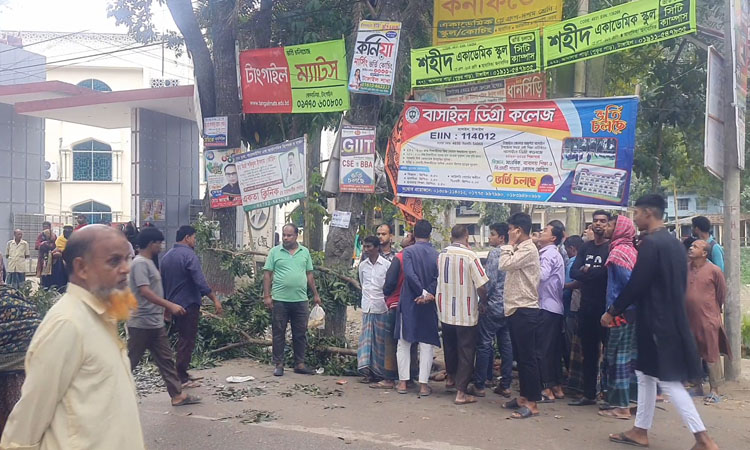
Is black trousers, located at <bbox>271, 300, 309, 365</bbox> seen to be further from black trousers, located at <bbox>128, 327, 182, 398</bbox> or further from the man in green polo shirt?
black trousers, located at <bbox>128, 327, 182, 398</bbox>

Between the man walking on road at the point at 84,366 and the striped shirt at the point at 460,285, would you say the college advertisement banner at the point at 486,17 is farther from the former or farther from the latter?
the man walking on road at the point at 84,366

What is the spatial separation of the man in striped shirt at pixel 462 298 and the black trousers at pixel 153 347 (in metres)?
2.70

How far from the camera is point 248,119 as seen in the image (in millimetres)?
12391

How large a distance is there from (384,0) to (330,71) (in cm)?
121

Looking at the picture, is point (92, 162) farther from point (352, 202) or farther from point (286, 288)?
point (286, 288)

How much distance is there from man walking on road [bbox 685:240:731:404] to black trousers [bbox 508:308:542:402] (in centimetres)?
158

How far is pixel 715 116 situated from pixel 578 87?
2.10m

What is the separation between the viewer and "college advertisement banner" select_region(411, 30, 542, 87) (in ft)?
28.5

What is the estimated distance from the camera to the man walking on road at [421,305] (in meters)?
7.61

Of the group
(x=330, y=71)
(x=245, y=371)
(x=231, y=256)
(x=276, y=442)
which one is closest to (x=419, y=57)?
(x=330, y=71)

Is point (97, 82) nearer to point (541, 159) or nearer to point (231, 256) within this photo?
point (231, 256)

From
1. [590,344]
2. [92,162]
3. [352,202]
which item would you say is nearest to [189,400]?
[352,202]

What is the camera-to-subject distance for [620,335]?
6664 mm

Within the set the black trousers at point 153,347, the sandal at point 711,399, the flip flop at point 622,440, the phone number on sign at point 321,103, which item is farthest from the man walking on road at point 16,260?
the sandal at point 711,399
